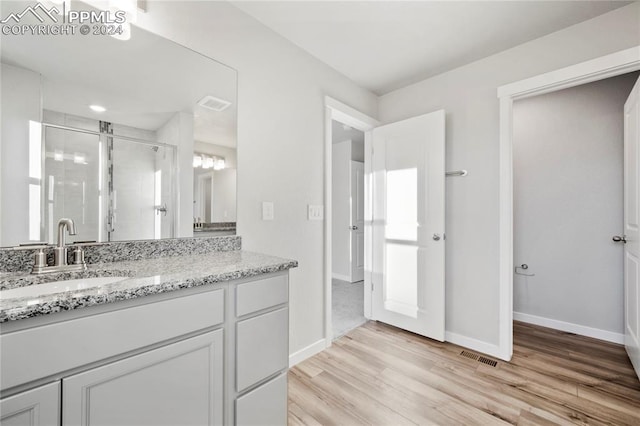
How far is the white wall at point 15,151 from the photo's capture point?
1070mm

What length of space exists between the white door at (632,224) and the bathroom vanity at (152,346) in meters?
2.34

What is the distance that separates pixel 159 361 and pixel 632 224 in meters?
2.98

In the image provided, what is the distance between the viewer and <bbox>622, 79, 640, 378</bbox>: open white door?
70.7 inches

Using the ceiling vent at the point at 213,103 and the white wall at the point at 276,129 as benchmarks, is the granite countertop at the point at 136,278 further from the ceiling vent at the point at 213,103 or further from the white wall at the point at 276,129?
the ceiling vent at the point at 213,103

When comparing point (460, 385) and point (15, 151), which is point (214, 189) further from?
point (460, 385)

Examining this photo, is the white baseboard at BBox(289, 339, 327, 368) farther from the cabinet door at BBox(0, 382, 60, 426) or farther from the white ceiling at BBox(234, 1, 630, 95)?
the white ceiling at BBox(234, 1, 630, 95)

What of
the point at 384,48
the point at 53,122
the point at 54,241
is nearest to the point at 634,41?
the point at 384,48

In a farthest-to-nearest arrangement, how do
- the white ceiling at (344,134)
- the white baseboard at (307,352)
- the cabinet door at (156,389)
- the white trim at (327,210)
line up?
the white ceiling at (344,134), the white trim at (327,210), the white baseboard at (307,352), the cabinet door at (156,389)

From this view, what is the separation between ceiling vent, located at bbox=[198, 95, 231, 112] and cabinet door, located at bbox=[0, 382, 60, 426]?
1.46 meters

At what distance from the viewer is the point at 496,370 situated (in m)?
2.00

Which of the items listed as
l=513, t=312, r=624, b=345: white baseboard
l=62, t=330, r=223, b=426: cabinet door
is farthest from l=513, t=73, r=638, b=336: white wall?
l=62, t=330, r=223, b=426: cabinet door

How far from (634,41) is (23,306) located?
317 cm

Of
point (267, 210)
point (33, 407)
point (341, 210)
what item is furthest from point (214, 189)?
point (341, 210)

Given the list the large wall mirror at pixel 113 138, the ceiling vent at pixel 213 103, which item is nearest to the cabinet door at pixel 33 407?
the large wall mirror at pixel 113 138
